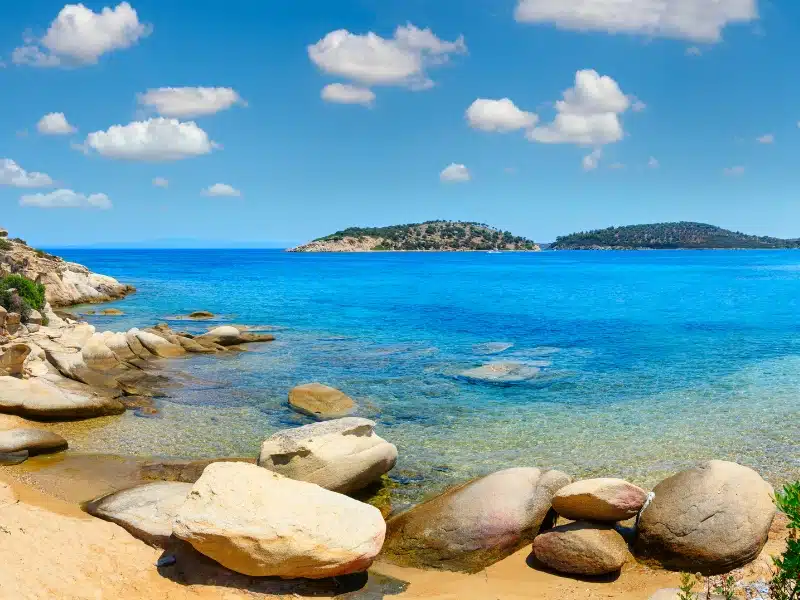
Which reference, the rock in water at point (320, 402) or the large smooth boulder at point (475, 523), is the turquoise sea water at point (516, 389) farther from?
the large smooth boulder at point (475, 523)

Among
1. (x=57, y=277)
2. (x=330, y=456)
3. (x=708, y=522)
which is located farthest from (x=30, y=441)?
(x=57, y=277)

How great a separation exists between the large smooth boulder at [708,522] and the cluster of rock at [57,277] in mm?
48378

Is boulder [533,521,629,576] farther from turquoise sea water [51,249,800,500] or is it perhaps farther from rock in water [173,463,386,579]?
turquoise sea water [51,249,800,500]

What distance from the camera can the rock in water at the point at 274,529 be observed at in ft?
32.3

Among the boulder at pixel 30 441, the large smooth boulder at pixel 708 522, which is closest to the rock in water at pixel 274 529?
the large smooth boulder at pixel 708 522

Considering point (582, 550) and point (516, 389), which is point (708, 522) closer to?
point (582, 550)

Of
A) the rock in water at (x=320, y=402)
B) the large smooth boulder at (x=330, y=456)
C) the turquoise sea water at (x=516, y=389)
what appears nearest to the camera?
the large smooth boulder at (x=330, y=456)

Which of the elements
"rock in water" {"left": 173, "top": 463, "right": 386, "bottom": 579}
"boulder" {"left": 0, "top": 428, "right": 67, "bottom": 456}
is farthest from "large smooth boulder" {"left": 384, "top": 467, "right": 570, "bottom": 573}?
"boulder" {"left": 0, "top": 428, "right": 67, "bottom": 456}

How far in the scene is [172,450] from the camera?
17406 millimetres

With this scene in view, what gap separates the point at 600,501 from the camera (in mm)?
11578

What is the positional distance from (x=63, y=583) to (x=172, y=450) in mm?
8399

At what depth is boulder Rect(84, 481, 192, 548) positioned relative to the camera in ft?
37.1

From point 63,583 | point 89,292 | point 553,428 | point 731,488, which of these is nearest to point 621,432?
point 553,428

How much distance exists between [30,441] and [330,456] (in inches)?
315
